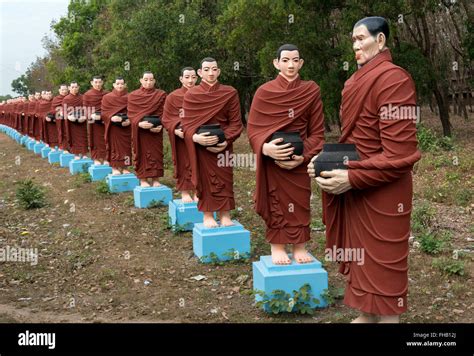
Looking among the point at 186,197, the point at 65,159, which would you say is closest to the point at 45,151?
the point at 65,159

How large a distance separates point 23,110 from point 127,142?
1232 centimetres

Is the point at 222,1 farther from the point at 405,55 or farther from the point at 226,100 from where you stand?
the point at 226,100

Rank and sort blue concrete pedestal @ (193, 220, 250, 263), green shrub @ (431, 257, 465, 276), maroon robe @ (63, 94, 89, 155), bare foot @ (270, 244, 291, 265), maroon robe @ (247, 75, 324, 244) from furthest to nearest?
maroon robe @ (63, 94, 89, 155) → blue concrete pedestal @ (193, 220, 250, 263) → green shrub @ (431, 257, 465, 276) → bare foot @ (270, 244, 291, 265) → maroon robe @ (247, 75, 324, 244)

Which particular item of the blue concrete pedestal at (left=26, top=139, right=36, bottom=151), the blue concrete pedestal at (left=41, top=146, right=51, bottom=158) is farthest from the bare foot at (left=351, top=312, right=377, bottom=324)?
the blue concrete pedestal at (left=26, top=139, right=36, bottom=151)

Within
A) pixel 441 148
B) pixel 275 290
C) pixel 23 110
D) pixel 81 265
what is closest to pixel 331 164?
pixel 275 290

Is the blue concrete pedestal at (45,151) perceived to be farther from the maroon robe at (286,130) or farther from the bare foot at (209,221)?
the maroon robe at (286,130)

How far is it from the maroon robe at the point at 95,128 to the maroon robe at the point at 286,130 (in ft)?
24.6

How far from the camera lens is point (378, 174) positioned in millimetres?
3248

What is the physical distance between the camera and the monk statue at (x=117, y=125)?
32.8 ft

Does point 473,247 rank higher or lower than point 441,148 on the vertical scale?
lower

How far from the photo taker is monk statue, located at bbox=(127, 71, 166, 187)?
8.62 meters

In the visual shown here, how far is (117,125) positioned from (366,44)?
7.37 meters

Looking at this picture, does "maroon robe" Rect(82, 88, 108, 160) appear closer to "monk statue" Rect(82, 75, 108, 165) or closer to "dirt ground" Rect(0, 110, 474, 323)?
"monk statue" Rect(82, 75, 108, 165)

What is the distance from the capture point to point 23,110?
816 inches
